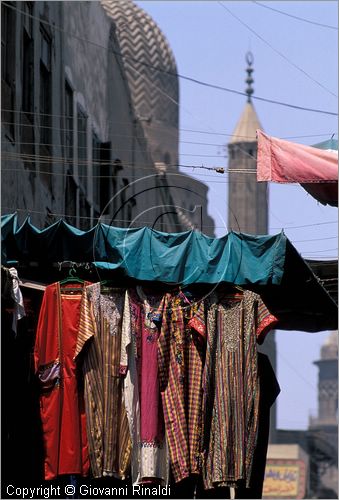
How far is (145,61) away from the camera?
41.8 meters

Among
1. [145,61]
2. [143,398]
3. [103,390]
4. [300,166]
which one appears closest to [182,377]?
[143,398]

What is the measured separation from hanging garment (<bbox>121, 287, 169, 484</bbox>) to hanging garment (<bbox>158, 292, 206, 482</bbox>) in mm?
72

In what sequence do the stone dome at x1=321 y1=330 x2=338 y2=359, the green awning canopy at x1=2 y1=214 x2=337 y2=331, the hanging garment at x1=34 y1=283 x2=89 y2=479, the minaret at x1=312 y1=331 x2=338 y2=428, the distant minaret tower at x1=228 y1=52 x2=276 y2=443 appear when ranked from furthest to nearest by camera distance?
1. the stone dome at x1=321 y1=330 x2=338 y2=359
2. the minaret at x1=312 y1=331 x2=338 y2=428
3. the distant minaret tower at x1=228 y1=52 x2=276 y2=443
4. the green awning canopy at x1=2 y1=214 x2=337 y2=331
5. the hanging garment at x1=34 y1=283 x2=89 y2=479

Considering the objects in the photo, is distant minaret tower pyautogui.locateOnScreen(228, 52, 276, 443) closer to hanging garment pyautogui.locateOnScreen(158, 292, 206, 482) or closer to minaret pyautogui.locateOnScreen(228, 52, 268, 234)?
minaret pyautogui.locateOnScreen(228, 52, 268, 234)

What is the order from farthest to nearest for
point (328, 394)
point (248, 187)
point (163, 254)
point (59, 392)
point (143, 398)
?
point (328, 394) < point (248, 187) < point (163, 254) < point (143, 398) < point (59, 392)

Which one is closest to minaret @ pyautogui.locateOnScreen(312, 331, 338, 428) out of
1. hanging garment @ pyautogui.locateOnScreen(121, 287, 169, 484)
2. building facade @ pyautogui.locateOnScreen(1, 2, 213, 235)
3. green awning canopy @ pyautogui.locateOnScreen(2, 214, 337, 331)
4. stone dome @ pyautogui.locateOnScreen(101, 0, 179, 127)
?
stone dome @ pyautogui.locateOnScreen(101, 0, 179, 127)

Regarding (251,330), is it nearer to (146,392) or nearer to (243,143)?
(146,392)

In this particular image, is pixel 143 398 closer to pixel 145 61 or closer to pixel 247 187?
pixel 145 61

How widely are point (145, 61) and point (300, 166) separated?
3125 centimetres

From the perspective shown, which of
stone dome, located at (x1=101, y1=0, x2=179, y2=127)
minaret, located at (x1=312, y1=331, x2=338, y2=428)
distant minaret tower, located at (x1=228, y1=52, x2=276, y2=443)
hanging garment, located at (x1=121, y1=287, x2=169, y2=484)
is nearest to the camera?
hanging garment, located at (x1=121, y1=287, x2=169, y2=484)

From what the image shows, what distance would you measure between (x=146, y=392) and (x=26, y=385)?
2.83 feet

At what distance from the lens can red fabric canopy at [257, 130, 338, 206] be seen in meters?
10.8

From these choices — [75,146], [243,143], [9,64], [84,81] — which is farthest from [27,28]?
[243,143]

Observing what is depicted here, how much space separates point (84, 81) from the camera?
20875 millimetres
